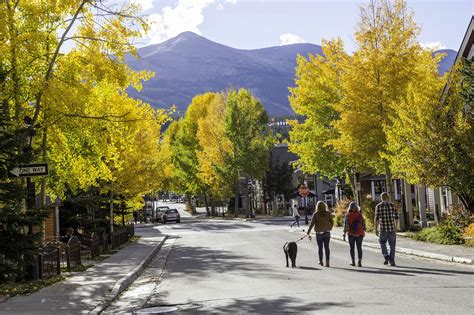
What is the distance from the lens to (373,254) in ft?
65.5

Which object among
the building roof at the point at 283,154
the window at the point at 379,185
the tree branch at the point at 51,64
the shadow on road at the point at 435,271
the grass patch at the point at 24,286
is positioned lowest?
the shadow on road at the point at 435,271

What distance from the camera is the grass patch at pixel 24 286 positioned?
13086 millimetres

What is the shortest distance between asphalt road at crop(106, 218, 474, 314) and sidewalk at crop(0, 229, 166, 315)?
0.35 m

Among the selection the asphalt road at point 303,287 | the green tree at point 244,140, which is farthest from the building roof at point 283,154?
the asphalt road at point 303,287

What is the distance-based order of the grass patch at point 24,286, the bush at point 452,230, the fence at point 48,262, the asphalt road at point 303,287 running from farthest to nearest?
the bush at point 452,230
the fence at point 48,262
the grass patch at point 24,286
the asphalt road at point 303,287

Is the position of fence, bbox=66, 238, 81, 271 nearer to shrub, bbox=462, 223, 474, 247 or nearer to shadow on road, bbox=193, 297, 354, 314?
shadow on road, bbox=193, 297, 354, 314

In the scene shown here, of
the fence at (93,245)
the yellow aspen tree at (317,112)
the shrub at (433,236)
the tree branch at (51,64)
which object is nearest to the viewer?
the tree branch at (51,64)

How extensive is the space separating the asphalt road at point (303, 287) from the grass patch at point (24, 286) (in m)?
2.03

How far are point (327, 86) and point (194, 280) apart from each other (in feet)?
73.2

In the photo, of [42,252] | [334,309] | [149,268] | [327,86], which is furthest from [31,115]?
[327,86]

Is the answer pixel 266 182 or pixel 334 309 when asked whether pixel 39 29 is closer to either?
pixel 334 309

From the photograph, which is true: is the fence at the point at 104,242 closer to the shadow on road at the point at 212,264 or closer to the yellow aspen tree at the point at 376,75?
the shadow on road at the point at 212,264

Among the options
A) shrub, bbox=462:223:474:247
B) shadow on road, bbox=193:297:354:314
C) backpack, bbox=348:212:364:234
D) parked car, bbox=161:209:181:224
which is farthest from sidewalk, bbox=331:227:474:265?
parked car, bbox=161:209:181:224

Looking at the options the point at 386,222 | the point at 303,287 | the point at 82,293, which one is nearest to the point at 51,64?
the point at 82,293
